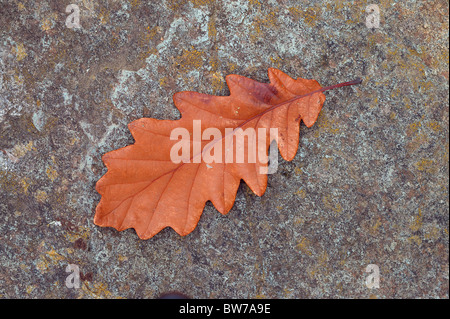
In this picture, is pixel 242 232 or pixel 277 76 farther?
pixel 242 232

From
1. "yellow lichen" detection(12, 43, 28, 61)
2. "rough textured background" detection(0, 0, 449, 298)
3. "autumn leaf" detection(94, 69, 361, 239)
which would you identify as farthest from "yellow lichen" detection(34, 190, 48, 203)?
"yellow lichen" detection(12, 43, 28, 61)

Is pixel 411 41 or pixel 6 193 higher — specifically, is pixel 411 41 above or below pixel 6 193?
above

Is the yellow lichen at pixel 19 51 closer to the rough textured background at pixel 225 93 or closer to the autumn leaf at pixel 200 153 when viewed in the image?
the rough textured background at pixel 225 93

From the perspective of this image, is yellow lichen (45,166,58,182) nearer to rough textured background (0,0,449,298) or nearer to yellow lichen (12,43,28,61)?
rough textured background (0,0,449,298)

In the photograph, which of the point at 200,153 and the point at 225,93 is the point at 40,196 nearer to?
the point at 200,153

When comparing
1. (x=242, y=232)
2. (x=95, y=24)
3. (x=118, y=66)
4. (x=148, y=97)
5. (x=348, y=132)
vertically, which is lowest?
(x=242, y=232)

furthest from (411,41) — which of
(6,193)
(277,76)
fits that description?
(6,193)

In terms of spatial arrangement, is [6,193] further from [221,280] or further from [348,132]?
[348,132]
